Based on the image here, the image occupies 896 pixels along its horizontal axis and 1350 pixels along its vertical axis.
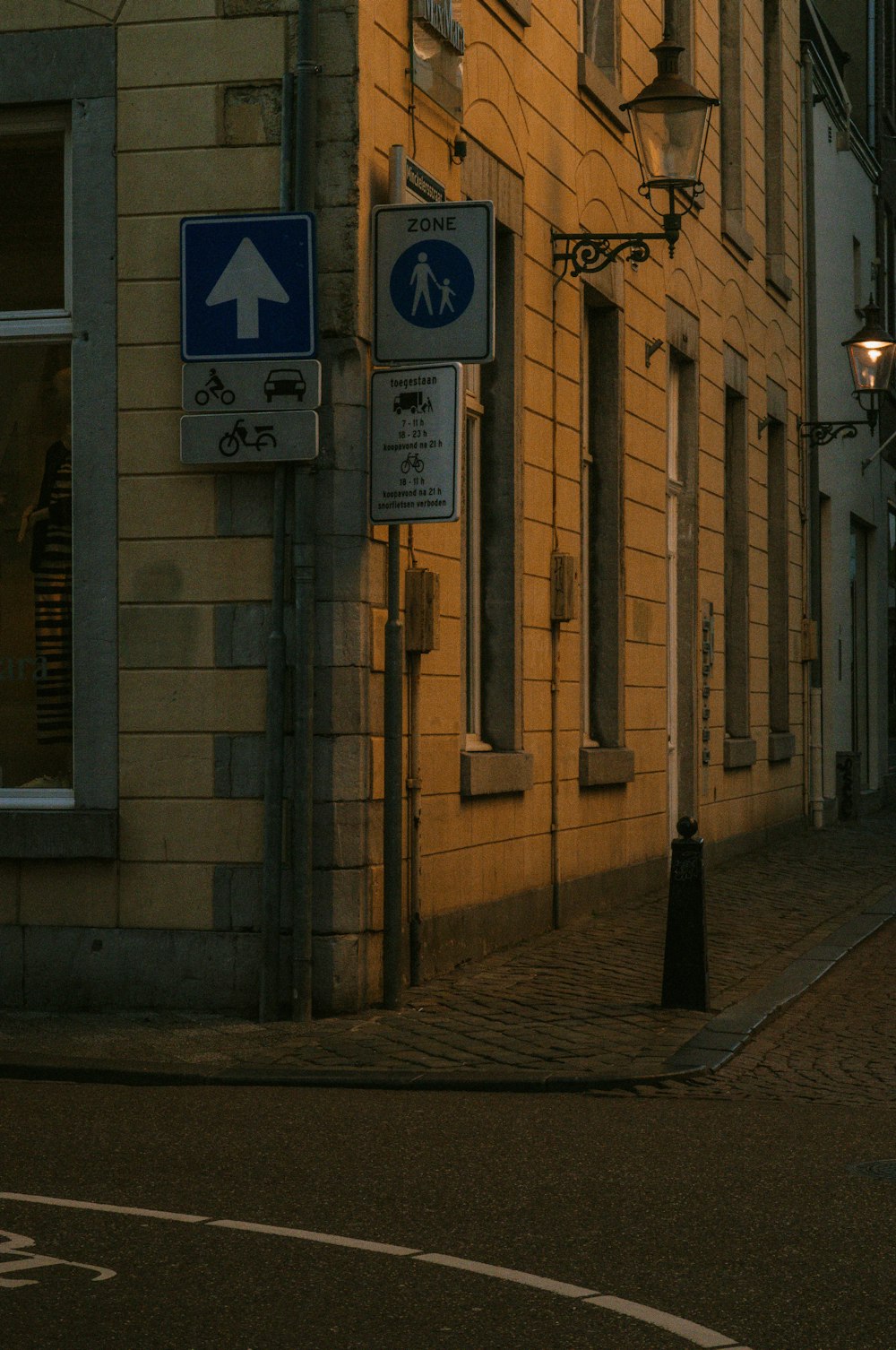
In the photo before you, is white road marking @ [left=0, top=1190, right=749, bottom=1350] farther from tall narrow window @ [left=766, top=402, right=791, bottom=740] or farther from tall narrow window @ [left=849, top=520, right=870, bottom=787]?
tall narrow window @ [left=849, top=520, right=870, bottom=787]

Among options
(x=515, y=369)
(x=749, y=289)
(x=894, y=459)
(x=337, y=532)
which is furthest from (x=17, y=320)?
(x=894, y=459)

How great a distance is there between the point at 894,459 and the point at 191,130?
21.3 meters

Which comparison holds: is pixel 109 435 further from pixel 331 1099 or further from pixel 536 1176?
pixel 536 1176

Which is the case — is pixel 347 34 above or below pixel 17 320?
above

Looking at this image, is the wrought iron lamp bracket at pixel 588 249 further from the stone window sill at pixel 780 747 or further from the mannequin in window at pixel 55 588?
the stone window sill at pixel 780 747

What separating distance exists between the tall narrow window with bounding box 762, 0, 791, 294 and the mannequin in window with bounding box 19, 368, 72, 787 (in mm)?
12631

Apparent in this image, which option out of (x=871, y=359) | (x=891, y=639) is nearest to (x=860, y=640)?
(x=891, y=639)

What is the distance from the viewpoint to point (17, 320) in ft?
31.7

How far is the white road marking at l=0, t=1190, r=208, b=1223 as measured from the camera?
546 cm

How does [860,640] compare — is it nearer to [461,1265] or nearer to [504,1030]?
[504,1030]

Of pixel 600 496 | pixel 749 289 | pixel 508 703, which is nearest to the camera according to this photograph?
pixel 508 703

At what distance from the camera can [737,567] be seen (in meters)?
19.6

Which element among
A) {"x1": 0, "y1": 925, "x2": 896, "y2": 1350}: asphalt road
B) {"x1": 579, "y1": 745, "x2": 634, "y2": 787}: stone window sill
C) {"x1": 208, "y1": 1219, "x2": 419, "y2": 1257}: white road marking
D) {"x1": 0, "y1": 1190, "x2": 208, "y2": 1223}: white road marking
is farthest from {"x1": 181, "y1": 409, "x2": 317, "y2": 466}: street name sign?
{"x1": 579, "y1": 745, "x2": 634, "y2": 787}: stone window sill

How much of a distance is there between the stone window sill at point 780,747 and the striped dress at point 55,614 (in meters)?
11.8
